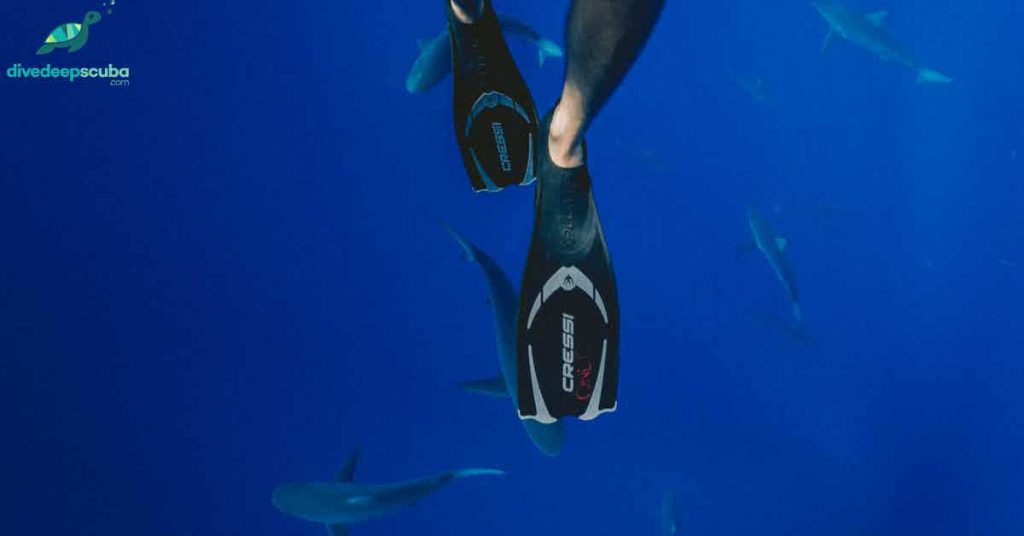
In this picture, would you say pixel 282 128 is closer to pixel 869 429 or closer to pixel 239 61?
pixel 239 61

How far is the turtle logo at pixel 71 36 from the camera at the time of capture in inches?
144

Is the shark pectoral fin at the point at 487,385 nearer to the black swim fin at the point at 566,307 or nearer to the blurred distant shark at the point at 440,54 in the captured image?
the blurred distant shark at the point at 440,54

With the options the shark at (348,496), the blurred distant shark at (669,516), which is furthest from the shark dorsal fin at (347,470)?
the blurred distant shark at (669,516)

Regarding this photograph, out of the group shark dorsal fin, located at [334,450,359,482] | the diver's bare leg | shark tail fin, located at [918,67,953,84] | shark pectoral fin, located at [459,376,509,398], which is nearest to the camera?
the diver's bare leg

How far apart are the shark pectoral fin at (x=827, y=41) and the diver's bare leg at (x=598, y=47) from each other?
11.6 ft

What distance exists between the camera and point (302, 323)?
167 inches

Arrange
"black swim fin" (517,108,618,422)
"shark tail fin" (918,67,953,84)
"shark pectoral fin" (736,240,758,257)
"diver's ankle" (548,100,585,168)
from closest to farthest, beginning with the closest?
1. "diver's ankle" (548,100,585,168)
2. "black swim fin" (517,108,618,422)
3. "shark tail fin" (918,67,953,84)
4. "shark pectoral fin" (736,240,758,257)

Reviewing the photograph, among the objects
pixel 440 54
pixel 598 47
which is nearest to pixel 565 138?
pixel 598 47

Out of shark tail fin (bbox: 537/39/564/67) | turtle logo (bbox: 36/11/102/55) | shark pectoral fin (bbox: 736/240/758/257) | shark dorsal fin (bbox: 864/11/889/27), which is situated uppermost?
turtle logo (bbox: 36/11/102/55)

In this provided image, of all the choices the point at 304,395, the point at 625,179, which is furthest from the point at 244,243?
the point at 625,179

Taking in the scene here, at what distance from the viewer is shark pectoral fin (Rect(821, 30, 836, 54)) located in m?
4.59
